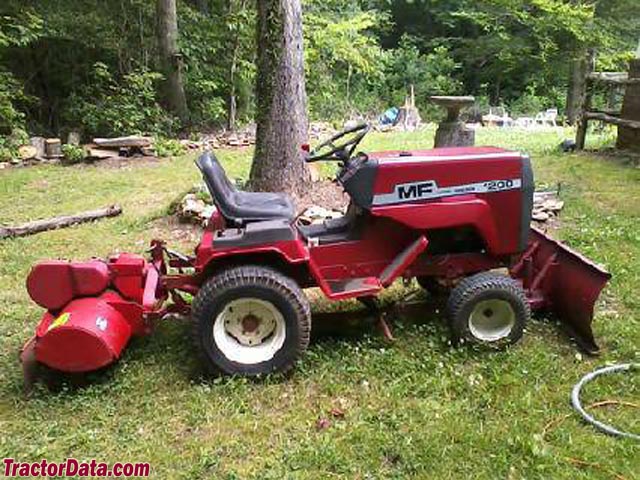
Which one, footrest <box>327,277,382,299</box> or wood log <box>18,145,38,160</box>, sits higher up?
footrest <box>327,277,382,299</box>

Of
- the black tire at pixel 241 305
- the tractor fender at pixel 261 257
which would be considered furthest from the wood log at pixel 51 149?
the black tire at pixel 241 305

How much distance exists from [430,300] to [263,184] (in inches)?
101

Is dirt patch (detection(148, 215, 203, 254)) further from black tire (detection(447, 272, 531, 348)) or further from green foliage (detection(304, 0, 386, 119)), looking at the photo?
green foliage (detection(304, 0, 386, 119))

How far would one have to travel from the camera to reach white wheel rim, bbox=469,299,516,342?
347cm

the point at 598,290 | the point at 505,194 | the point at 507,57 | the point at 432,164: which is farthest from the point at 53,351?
the point at 507,57

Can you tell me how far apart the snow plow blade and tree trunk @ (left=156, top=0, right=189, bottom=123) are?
366 inches

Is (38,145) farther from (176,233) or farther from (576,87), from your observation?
(576,87)

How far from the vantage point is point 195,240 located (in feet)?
18.5

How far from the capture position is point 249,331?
11.0 ft

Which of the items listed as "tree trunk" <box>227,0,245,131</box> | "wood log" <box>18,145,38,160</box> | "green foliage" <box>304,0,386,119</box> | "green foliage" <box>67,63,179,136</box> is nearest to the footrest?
"wood log" <box>18,145,38,160</box>

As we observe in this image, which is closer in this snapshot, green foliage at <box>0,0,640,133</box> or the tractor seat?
the tractor seat

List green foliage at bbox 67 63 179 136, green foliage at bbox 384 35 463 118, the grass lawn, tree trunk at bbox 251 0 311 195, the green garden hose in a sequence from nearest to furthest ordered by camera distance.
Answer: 1. the grass lawn
2. the green garden hose
3. tree trunk at bbox 251 0 311 195
4. green foliage at bbox 67 63 179 136
5. green foliage at bbox 384 35 463 118

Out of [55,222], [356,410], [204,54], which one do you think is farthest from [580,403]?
[204,54]

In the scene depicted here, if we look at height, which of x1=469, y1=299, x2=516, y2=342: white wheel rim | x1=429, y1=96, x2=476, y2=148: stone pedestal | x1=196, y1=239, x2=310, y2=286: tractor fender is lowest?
x1=469, y1=299, x2=516, y2=342: white wheel rim
